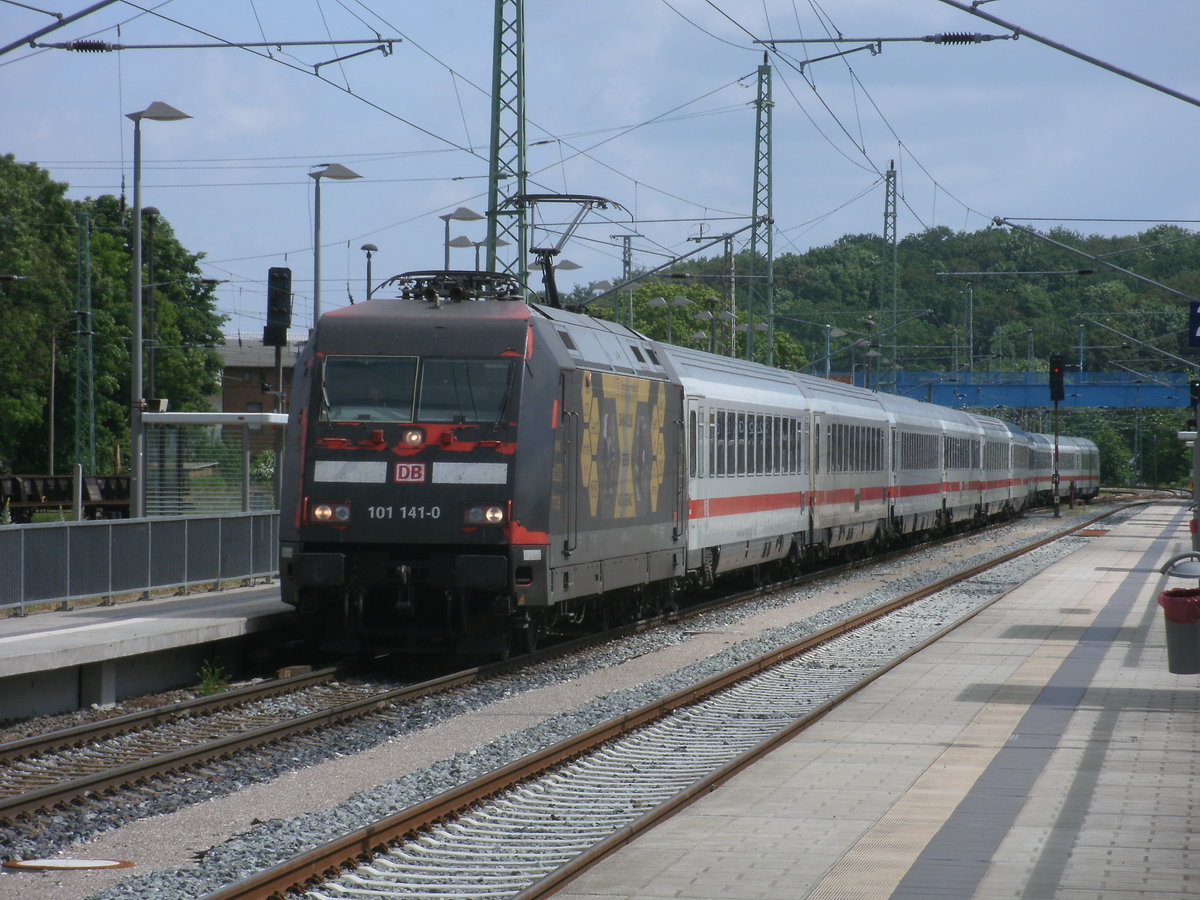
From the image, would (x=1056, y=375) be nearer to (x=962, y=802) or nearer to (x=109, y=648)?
(x=109, y=648)

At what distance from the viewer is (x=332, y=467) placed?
1528cm

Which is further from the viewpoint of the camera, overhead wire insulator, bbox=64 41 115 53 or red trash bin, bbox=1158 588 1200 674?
overhead wire insulator, bbox=64 41 115 53

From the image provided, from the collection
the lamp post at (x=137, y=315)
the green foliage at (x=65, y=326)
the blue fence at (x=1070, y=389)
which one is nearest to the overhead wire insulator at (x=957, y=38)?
the lamp post at (x=137, y=315)

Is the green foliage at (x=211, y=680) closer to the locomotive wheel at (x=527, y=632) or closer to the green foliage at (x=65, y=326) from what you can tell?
the locomotive wheel at (x=527, y=632)

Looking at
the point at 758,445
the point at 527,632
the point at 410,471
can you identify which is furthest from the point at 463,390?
the point at 758,445

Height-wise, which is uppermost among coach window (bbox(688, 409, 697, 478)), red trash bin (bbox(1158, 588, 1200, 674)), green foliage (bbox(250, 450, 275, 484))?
coach window (bbox(688, 409, 697, 478))

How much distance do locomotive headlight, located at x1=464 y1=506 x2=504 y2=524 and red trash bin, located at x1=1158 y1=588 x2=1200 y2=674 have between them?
5.85 m

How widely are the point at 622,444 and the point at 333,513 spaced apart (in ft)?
12.4

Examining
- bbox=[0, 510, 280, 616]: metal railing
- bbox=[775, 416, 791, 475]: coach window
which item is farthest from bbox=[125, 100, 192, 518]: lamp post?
bbox=[775, 416, 791, 475]: coach window

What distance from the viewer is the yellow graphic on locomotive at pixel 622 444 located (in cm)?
1661

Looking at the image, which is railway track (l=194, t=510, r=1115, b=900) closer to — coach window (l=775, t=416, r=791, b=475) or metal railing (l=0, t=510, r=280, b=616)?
metal railing (l=0, t=510, r=280, b=616)

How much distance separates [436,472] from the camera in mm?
15109

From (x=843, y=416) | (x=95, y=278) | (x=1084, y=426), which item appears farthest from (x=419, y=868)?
(x=1084, y=426)

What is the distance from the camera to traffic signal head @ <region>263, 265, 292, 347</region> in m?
22.2
